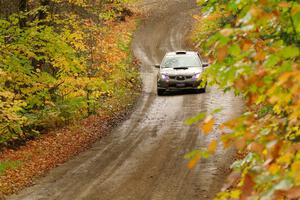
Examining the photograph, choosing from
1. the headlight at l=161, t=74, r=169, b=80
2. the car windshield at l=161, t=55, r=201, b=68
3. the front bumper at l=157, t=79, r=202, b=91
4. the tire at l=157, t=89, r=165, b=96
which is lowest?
the tire at l=157, t=89, r=165, b=96

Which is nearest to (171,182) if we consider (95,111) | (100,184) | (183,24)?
(100,184)

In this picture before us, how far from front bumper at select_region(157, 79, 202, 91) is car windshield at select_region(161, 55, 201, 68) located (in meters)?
0.87

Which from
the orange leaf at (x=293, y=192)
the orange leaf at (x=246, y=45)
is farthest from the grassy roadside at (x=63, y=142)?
the orange leaf at (x=293, y=192)

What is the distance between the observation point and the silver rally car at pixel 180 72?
69.7 feet

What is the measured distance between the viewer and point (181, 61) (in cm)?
2216

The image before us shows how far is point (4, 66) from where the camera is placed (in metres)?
14.4

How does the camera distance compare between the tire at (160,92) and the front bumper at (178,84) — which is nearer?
the front bumper at (178,84)

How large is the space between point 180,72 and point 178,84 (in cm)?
53

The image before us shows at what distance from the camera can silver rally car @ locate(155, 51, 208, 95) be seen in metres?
21.2

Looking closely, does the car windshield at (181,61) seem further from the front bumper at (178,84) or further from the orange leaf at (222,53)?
the orange leaf at (222,53)

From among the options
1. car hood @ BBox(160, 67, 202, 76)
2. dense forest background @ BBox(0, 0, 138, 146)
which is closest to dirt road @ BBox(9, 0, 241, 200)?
car hood @ BBox(160, 67, 202, 76)

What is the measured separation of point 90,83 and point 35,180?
4.76m

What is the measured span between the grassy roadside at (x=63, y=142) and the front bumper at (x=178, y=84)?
1440 mm

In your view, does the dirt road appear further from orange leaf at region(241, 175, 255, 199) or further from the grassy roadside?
orange leaf at region(241, 175, 255, 199)
